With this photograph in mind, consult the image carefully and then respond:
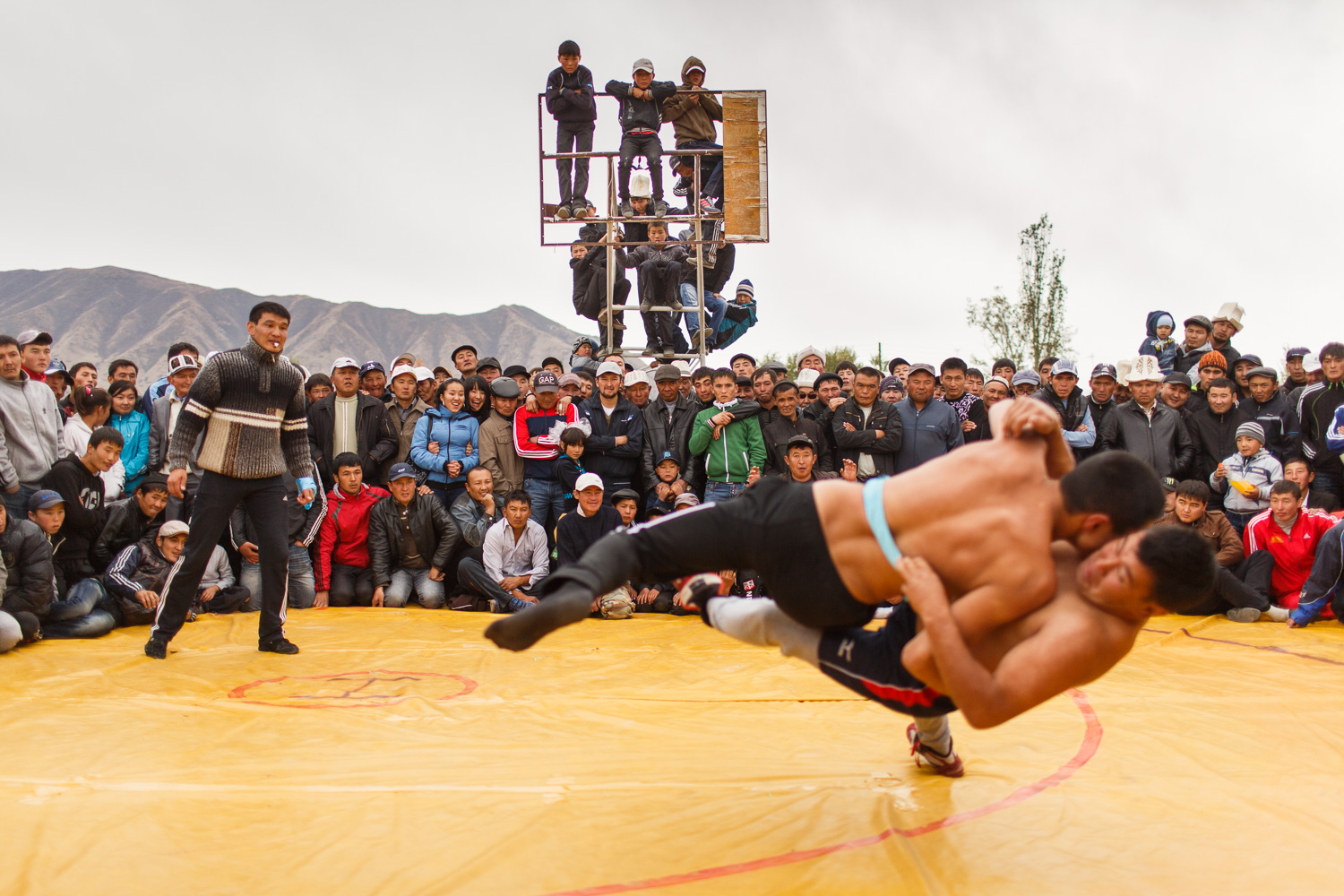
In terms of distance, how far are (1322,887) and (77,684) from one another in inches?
194

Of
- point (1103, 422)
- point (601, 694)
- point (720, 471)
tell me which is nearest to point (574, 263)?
point (720, 471)

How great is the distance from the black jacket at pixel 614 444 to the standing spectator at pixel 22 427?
3.65 metres

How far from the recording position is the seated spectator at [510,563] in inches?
276

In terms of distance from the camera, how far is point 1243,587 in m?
6.45

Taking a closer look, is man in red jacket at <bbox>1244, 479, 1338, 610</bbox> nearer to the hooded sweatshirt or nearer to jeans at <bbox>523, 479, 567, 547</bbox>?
jeans at <bbox>523, 479, 567, 547</bbox>

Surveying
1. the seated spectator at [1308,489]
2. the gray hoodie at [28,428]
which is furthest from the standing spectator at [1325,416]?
the gray hoodie at [28,428]

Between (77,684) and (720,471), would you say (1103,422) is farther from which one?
(77,684)

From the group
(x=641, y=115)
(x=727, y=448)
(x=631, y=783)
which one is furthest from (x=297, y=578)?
(x=641, y=115)

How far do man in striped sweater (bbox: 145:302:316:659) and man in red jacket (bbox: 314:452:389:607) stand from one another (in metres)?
2.07

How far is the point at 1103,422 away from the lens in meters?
7.39

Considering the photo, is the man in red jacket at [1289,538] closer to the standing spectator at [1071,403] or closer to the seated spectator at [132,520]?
the standing spectator at [1071,403]

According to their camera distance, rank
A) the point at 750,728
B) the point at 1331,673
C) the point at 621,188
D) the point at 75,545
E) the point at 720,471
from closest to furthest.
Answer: the point at 750,728 < the point at 1331,673 < the point at 75,545 < the point at 720,471 < the point at 621,188

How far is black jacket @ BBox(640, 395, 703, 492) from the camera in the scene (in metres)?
7.39

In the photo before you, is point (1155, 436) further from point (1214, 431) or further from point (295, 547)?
point (295, 547)
